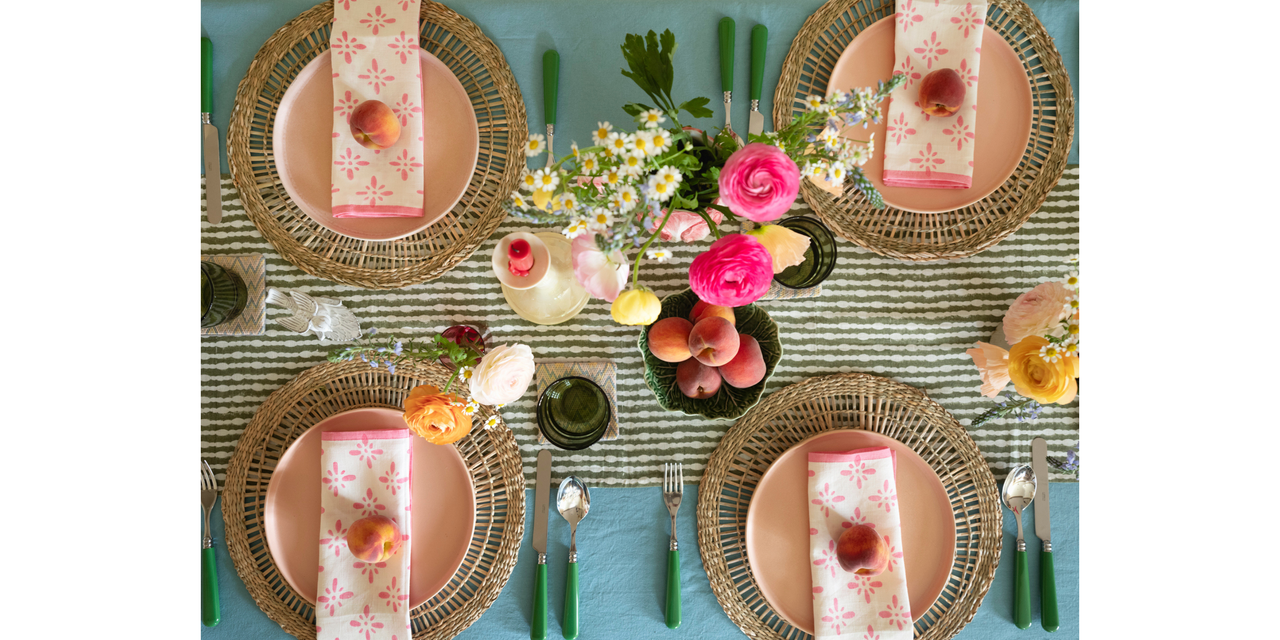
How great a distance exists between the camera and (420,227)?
1.12 m

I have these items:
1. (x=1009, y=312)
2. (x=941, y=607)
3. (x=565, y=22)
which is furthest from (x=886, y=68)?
(x=941, y=607)

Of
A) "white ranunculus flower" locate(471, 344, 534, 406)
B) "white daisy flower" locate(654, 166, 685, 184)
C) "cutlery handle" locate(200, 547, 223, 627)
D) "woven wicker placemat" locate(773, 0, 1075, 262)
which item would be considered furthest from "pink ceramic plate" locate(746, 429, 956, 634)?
"cutlery handle" locate(200, 547, 223, 627)

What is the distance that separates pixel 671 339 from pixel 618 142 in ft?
1.01

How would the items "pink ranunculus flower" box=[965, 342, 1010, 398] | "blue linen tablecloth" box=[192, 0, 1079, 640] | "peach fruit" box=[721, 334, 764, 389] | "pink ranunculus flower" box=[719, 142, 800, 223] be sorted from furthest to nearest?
"blue linen tablecloth" box=[192, 0, 1079, 640], "pink ranunculus flower" box=[965, 342, 1010, 398], "peach fruit" box=[721, 334, 764, 389], "pink ranunculus flower" box=[719, 142, 800, 223]

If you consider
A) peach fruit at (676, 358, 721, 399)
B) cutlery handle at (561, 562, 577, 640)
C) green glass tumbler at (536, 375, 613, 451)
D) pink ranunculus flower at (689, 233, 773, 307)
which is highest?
pink ranunculus flower at (689, 233, 773, 307)

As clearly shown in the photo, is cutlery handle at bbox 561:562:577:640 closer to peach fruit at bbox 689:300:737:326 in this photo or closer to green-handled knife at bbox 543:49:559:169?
peach fruit at bbox 689:300:737:326

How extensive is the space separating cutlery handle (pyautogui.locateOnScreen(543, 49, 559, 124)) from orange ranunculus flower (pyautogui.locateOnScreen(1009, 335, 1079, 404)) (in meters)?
0.84

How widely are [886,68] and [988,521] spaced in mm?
785

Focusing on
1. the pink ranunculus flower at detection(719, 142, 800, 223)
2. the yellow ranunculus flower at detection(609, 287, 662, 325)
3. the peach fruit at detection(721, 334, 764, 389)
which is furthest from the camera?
the peach fruit at detection(721, 334, 764, 389)

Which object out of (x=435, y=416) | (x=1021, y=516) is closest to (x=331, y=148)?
(x=435, y=416)

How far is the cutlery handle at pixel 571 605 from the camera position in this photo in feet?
3.73

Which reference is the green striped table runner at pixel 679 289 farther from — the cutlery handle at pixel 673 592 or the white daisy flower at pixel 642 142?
the white daisy flower at pixel 642 142

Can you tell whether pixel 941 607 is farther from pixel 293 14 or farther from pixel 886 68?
pixel 293 14

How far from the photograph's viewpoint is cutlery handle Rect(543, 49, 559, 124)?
3.74 ft
